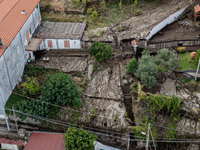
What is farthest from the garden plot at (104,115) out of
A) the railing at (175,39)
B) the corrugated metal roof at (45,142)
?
the railing at (175,39)

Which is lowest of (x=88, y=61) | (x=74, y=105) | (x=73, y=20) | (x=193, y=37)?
(x=74, y=105)

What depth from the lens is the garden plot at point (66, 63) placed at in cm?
3981

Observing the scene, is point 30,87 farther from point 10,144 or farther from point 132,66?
point 132,66

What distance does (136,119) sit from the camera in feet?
112

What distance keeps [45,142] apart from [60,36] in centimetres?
1813

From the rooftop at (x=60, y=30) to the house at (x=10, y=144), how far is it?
1752 cm

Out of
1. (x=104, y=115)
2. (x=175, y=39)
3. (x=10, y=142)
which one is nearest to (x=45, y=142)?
(x=10, y=142)

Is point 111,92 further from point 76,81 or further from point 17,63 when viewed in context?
point 17,63

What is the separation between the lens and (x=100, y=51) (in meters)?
39.1

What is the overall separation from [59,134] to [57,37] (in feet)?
55.5

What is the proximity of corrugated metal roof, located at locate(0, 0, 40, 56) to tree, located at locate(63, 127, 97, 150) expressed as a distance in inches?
528

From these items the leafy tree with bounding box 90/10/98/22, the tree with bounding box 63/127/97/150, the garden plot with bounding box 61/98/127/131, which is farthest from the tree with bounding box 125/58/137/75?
the leafy tree with bounding box 90/10/98/22

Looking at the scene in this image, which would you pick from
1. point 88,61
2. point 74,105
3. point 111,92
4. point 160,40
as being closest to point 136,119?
point 111,92

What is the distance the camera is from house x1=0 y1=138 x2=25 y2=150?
3312 cm
